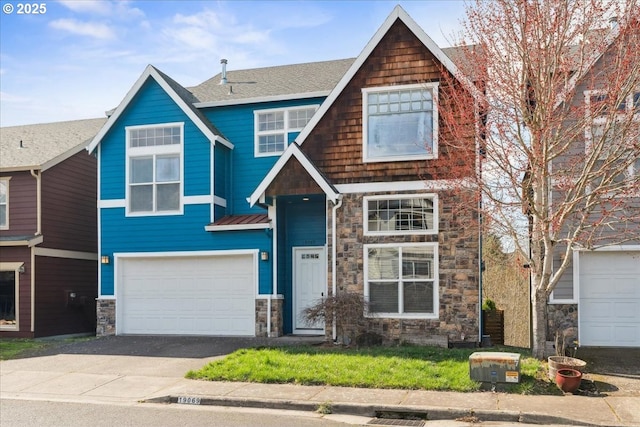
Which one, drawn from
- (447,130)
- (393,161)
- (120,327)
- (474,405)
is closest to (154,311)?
(120,327)

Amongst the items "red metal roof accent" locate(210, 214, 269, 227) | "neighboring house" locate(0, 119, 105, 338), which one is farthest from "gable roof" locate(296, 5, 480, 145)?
"neighboring house" locate(0, 119, 105, 338)

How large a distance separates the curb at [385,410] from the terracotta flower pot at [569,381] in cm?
159

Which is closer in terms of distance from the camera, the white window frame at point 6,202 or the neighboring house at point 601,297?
the neighboring house at point 601,297

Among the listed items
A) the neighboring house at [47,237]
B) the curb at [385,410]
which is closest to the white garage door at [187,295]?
the neighboring house at [47,237]

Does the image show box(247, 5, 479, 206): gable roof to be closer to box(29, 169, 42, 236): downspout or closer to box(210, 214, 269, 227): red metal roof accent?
box(210, 214, 269, 227): red metal roof accent

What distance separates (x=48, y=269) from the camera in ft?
65.1

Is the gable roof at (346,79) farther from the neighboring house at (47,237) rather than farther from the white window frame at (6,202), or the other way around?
the white window frame at (6,202)

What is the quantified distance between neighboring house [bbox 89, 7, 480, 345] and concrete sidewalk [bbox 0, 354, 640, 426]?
13.2 feet

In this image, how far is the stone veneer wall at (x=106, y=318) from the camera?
59.9 ft

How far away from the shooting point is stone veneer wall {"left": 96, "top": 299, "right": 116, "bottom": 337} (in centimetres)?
1825

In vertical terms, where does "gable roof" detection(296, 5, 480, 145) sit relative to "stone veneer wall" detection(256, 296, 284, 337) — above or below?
above

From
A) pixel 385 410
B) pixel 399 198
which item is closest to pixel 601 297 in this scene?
pixel 399 198

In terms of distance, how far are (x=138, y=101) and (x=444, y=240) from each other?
32.5ft

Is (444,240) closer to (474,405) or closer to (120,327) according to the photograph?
(474,405)
